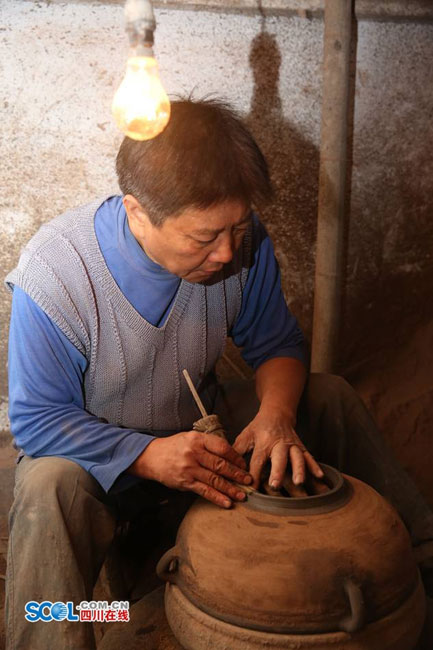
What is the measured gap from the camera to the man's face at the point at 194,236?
8.06 feet

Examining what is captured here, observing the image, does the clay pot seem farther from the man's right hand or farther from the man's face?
the man's face

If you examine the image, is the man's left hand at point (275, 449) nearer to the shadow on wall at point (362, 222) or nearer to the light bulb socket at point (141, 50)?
the light bulb socket at point (141, 50)

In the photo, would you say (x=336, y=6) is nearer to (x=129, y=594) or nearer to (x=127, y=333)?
(x=127, y=333)

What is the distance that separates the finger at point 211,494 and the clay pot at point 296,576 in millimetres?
23

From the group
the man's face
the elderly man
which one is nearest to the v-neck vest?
the elderly man

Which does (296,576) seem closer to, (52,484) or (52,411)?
(52,484)

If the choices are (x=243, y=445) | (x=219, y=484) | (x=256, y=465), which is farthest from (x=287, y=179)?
(x=219, y=484)

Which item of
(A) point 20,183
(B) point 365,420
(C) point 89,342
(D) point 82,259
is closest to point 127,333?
(C) point 89,342

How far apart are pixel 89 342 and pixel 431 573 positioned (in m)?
1.59

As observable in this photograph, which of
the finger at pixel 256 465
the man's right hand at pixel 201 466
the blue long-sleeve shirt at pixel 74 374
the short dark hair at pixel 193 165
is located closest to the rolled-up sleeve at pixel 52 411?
the blue long-sleeve shirt at pixel 74 374

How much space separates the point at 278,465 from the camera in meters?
2.45

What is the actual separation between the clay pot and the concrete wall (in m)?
2.35

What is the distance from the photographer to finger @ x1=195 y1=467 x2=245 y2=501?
7.69ft

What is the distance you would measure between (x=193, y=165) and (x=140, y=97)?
57 centimetres
